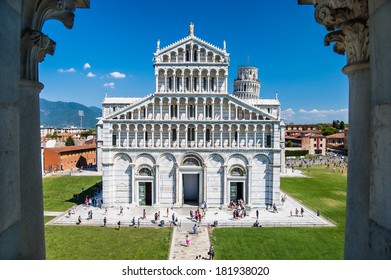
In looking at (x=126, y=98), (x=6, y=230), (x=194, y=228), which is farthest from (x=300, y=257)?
(x=126, y=98)

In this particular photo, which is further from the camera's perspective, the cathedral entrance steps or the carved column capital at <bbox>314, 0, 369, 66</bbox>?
the cathedral entrance steps

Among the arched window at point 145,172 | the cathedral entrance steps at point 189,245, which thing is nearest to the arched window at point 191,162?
the arched window at point 145,172

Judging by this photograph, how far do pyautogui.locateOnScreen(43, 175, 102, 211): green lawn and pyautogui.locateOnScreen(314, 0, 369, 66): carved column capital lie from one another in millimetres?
31749

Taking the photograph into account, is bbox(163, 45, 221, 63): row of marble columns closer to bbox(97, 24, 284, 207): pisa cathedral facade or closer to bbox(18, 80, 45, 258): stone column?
bbox(97, 24, 284, 207): pisa cathedral facade

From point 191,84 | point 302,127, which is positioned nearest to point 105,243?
point 191,84

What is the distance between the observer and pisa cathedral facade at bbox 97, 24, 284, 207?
101ft

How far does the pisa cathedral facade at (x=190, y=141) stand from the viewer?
3066 cm

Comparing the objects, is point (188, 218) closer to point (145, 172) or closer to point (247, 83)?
point (145, 172)

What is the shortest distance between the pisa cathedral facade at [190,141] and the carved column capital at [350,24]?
26.4 meters

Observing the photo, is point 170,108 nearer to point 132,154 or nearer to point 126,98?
point 132,154

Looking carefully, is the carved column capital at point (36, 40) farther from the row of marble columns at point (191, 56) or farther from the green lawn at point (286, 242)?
the row of marble columns at point (191, 56)

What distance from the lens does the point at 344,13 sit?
13.3 feet

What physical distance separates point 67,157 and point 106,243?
1789 inches

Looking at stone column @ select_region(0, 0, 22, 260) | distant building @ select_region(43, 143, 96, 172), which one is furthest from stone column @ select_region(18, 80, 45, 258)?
distant building @ select_region(43, 143, 96, 172)
